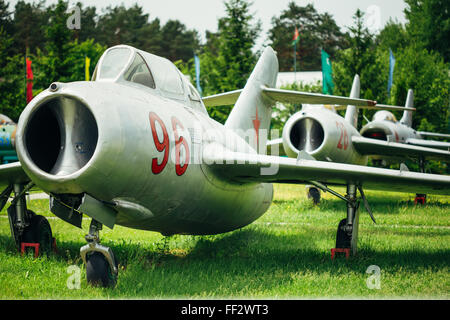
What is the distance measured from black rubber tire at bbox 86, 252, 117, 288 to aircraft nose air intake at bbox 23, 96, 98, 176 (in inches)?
40.7

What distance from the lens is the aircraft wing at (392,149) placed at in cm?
1467

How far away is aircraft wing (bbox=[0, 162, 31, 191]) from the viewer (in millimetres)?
6855

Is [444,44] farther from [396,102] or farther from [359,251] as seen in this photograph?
[359,251]

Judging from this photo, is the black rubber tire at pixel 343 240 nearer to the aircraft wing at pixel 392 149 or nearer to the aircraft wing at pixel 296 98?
the aircraft wing at pixel 296 98

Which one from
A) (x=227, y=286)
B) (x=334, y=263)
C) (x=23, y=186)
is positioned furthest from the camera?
(x=23, y=186)

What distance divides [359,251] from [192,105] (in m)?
3.81

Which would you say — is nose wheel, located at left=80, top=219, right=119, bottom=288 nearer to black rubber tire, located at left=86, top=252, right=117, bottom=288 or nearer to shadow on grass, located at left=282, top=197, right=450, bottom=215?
black rubber tire, located at left=86, top=252, right=117, bottom=288

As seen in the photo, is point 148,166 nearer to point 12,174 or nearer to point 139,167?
point 139,167

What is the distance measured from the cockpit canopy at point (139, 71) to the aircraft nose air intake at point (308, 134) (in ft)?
29.6

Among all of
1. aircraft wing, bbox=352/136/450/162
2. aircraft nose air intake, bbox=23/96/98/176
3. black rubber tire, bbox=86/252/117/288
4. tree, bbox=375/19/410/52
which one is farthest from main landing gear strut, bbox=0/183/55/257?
tree, bbox=375/19/410/52

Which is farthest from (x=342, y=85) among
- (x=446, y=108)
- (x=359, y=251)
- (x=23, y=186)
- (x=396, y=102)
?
(x=23, y=186)

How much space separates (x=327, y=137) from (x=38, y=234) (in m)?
9.05

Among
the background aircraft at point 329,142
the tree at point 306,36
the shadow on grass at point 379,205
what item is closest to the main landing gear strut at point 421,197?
the shadow on grass at point 379,205

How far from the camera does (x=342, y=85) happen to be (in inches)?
1150
